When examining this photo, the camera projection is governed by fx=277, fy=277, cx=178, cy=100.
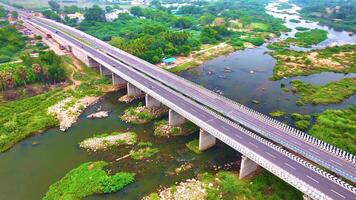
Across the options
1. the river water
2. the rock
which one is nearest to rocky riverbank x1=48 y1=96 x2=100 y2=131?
the river water

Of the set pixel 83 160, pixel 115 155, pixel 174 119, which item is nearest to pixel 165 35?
pixel 174 119

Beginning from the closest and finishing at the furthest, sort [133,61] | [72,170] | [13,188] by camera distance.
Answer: [13,188] → [72,170] → [133,61]

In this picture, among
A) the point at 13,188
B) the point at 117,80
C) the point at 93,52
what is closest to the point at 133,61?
the point at 117,80

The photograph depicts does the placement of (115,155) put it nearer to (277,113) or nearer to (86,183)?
(86,183)

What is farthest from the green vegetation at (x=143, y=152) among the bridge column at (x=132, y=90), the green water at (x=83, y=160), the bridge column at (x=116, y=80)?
the bridge column at (x=116, y=80)

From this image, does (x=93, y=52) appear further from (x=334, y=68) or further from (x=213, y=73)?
(x=334, y=68)

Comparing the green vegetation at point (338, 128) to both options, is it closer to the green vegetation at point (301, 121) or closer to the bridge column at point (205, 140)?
the green vegetation at point (301, 121)
